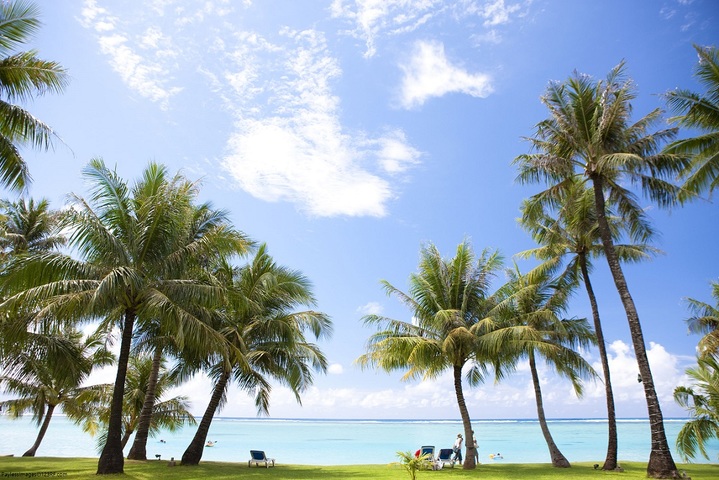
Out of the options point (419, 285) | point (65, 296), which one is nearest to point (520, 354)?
point (419, 285)

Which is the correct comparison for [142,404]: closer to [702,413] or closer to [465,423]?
[465,423]

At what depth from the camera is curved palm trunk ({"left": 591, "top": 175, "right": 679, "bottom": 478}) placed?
12.2 m

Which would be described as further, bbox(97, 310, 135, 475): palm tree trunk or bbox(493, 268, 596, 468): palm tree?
bbox(493, 268, 596, 468): palm tree

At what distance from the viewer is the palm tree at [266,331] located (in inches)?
676

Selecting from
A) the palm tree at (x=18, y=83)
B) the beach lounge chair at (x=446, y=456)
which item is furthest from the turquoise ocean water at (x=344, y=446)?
the palm tree at (x=18, y=83)

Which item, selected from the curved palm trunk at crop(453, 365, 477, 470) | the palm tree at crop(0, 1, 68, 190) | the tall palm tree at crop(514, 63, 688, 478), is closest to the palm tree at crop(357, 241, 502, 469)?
the curved palm trunk at crop(453, 365, 477, 470)

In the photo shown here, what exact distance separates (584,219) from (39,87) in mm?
17217

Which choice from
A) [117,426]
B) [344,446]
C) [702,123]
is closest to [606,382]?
[702,123]

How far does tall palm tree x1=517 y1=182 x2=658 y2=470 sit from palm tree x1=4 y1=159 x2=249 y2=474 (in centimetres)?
1144

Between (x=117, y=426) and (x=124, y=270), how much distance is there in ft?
13.4

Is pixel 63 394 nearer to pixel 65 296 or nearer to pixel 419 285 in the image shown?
pixel 65 296

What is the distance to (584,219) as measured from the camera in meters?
17.8

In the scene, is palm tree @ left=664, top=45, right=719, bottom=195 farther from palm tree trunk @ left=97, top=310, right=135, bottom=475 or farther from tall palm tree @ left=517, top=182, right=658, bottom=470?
palm tree trunk @ left=97, top=310, right=135, bottom=475

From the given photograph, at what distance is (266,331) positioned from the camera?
57.7 feet
